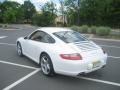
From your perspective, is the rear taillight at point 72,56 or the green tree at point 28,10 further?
the green tree at point 28,10

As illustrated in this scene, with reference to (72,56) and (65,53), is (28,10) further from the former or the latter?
(72,56)

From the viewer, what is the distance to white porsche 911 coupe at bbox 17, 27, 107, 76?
20.8ft

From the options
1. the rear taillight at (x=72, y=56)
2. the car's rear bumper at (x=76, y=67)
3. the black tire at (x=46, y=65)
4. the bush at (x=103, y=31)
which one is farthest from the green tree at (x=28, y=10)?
the car's rear bumper at (x=76, y=67)

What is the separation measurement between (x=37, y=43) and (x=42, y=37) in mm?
264

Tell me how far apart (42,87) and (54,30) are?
235 cm

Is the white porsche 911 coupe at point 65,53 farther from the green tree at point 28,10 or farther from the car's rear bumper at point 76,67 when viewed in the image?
the green tree at point 28,10

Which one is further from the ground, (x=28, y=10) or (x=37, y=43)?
(x=28, y=10)

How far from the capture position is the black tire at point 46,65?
688cm

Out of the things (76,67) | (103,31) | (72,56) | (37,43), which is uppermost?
(37,43)

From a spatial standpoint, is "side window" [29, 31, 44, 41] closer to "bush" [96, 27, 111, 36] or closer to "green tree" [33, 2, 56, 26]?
"bush" [96, 27, 111, 36]

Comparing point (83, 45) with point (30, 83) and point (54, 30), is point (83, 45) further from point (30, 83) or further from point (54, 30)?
point (30, 83)

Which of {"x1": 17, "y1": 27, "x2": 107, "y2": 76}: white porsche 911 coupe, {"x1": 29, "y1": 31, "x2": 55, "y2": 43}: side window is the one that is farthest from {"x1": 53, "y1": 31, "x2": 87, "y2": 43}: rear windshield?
{"x1": 29, "y1": 31, "x2": 55, "y2": 43}: side window

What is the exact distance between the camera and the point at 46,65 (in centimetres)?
712

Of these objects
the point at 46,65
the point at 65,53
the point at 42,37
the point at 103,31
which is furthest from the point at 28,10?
the point at 65,53
